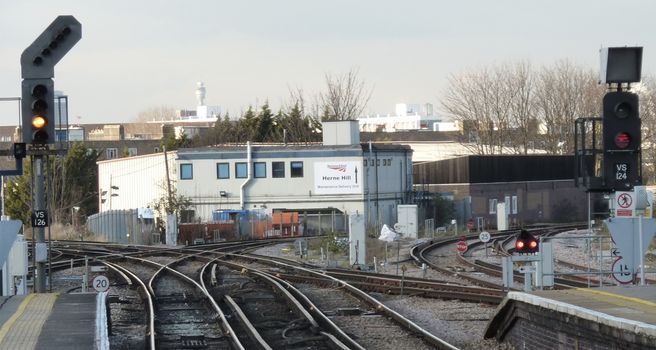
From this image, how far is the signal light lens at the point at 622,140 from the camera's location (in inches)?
582

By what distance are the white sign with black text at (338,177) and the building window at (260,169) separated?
303cm

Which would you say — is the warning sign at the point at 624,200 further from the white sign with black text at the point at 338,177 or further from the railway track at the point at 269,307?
the white sign with black text at the point at 338,177

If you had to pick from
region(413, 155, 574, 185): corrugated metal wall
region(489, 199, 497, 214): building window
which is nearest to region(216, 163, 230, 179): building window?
region(413, 155, 574, 185): corrugated metal wall

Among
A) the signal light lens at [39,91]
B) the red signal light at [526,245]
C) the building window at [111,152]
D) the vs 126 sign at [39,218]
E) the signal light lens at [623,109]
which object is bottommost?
the red signal light at [526,245]

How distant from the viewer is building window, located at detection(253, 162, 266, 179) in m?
67.6

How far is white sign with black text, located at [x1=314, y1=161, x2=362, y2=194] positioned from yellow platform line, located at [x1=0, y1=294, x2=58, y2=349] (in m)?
48.2

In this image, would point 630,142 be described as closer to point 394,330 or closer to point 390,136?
point 394,330

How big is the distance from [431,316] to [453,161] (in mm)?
55785

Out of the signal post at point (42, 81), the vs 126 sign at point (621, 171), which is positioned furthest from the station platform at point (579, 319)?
the signal post at point (42, 81)

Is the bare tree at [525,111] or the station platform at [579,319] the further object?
the bare tree at [525,111]

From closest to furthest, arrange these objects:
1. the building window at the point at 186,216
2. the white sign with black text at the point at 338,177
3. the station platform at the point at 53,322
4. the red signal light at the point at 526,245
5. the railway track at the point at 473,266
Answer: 1. the station platform at the point at 53,322
2. the red signal light at the point at 526,245
3. the railway track at the point at 473,266
4. the building window at the point at 186,216
5. the white sign with black text at the point at 338,177

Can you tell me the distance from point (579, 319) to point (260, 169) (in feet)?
181

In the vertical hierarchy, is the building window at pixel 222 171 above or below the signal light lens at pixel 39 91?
below

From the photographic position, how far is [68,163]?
84750mm
